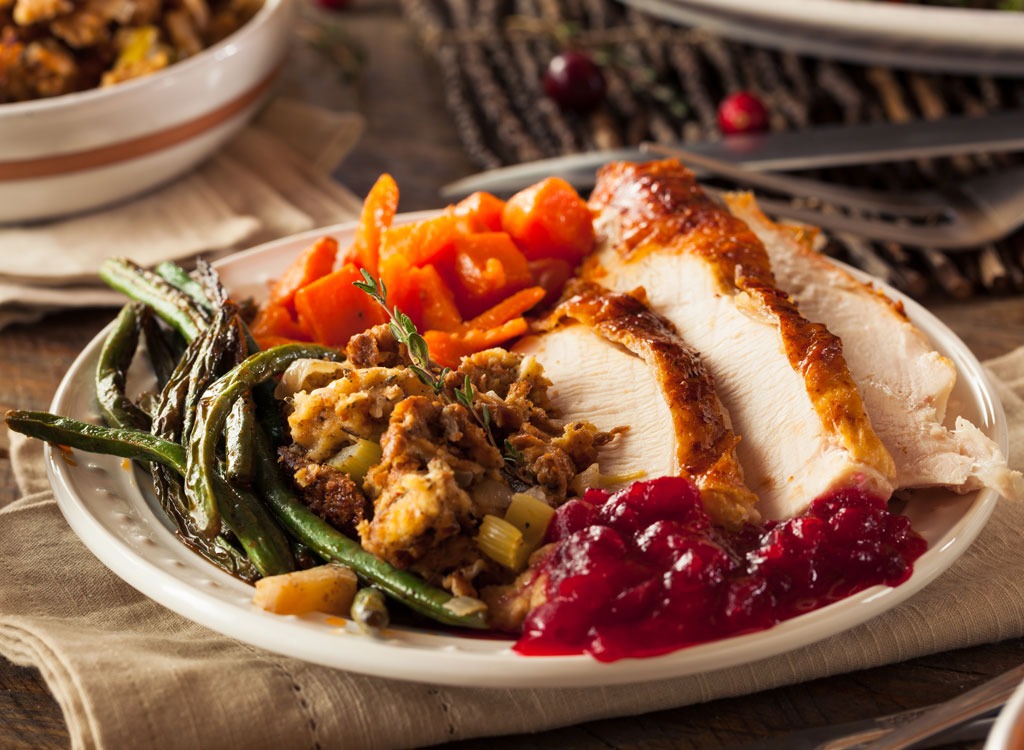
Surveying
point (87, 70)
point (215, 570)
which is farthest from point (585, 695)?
point (87, 70)

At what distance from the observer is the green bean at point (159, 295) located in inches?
160

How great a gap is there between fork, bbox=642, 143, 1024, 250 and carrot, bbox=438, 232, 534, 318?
1.23m

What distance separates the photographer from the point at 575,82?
22.7 ft

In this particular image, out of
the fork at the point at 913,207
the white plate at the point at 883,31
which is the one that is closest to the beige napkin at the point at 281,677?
the fork at the point at 913,207

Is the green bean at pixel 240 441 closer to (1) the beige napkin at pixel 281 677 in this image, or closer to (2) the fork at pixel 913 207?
(1) the beige napkin at pixel 281 677

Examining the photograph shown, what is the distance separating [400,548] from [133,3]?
13.5ft

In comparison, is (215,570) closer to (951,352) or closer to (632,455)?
(632,455)

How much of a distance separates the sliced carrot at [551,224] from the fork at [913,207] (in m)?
0.93

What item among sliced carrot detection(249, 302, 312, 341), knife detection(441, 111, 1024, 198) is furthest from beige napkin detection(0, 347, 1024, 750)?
knife detection(441, 111, 1024, 198)

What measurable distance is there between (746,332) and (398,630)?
1515 millimetres

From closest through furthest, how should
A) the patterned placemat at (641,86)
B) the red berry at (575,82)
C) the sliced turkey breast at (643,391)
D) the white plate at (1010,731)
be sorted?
1. the white plate at (1010,731)
2. the sliced turkey breast at (643,391)
3. the patterned placemat at (641,86)
4. the red berry at (575,82)

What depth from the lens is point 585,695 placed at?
2988mm

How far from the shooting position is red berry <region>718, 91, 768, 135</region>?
665 cm

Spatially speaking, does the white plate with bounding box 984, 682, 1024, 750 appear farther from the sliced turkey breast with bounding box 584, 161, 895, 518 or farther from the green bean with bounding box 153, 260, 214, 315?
the green bean with bounding box 153, 260, 214, 315
